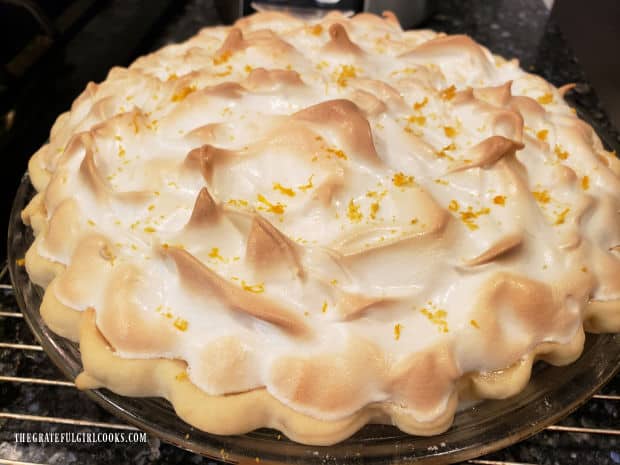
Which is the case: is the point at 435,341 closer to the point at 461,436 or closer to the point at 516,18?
the point at 461,436

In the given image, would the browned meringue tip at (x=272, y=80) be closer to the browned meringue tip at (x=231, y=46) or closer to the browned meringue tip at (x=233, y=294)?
the browned meringue tip at (x=231, y=46)

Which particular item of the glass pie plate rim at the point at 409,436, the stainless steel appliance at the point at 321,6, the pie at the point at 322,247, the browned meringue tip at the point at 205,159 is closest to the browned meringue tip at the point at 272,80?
the pie at the point at 322,247

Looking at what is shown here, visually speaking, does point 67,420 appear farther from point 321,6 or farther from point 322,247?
point 321,6

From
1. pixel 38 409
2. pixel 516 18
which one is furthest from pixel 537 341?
pixel 516 18

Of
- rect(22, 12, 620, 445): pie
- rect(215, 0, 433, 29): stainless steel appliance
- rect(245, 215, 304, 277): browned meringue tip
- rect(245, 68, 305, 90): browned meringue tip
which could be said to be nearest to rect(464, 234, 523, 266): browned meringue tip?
rect(22, 12, 620, 445): pie

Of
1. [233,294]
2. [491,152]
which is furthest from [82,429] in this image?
[491,152]

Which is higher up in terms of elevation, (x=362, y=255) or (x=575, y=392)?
(x=362, y=255)
